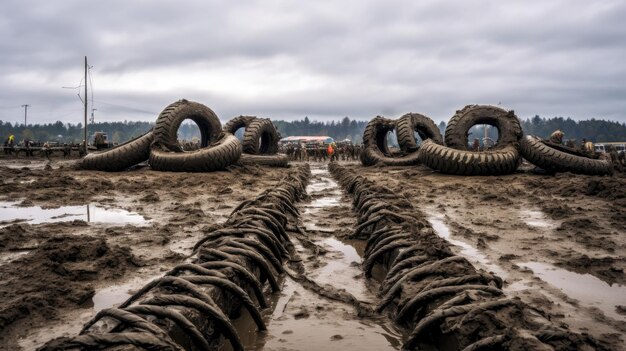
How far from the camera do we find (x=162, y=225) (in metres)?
5.58

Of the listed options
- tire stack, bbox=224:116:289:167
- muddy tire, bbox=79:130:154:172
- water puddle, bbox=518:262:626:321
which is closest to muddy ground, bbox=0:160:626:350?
water puddle, bbox=518:262:626:321

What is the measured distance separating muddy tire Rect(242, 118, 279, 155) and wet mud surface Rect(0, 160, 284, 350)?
30.1 ft

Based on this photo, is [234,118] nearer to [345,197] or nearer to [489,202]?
[345,197]

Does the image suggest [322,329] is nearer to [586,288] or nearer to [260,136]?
[586,288]

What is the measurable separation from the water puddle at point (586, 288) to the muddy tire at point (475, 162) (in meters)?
9.03

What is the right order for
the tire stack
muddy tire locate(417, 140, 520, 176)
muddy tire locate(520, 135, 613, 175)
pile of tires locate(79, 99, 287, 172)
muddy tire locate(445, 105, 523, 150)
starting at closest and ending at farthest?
muddy tire locate(520, 135, 613, 175) < muddy tire locate(417, 140, 520, 176) < pile of tires locate(79, 99, 287, 172) < muddy tire locate(445, 105, 523, 150) < the tire stack

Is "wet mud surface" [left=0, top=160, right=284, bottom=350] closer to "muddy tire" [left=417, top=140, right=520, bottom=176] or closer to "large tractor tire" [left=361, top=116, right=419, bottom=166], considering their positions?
"muddy tire" [left=417, top=140, right=520, bottom=176]

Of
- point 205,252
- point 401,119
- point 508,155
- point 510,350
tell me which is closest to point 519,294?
point 510,350

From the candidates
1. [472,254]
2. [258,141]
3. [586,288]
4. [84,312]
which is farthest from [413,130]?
[84,312]

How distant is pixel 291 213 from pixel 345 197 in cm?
336

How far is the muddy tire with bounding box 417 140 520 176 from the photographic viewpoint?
1253 cm

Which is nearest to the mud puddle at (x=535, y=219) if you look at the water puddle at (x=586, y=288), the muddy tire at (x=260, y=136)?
the water puddle at (x=586, y=288)

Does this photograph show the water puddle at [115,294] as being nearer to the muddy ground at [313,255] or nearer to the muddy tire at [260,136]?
the muddy ground at [313,255]

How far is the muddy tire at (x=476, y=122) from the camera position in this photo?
47.7 feet
